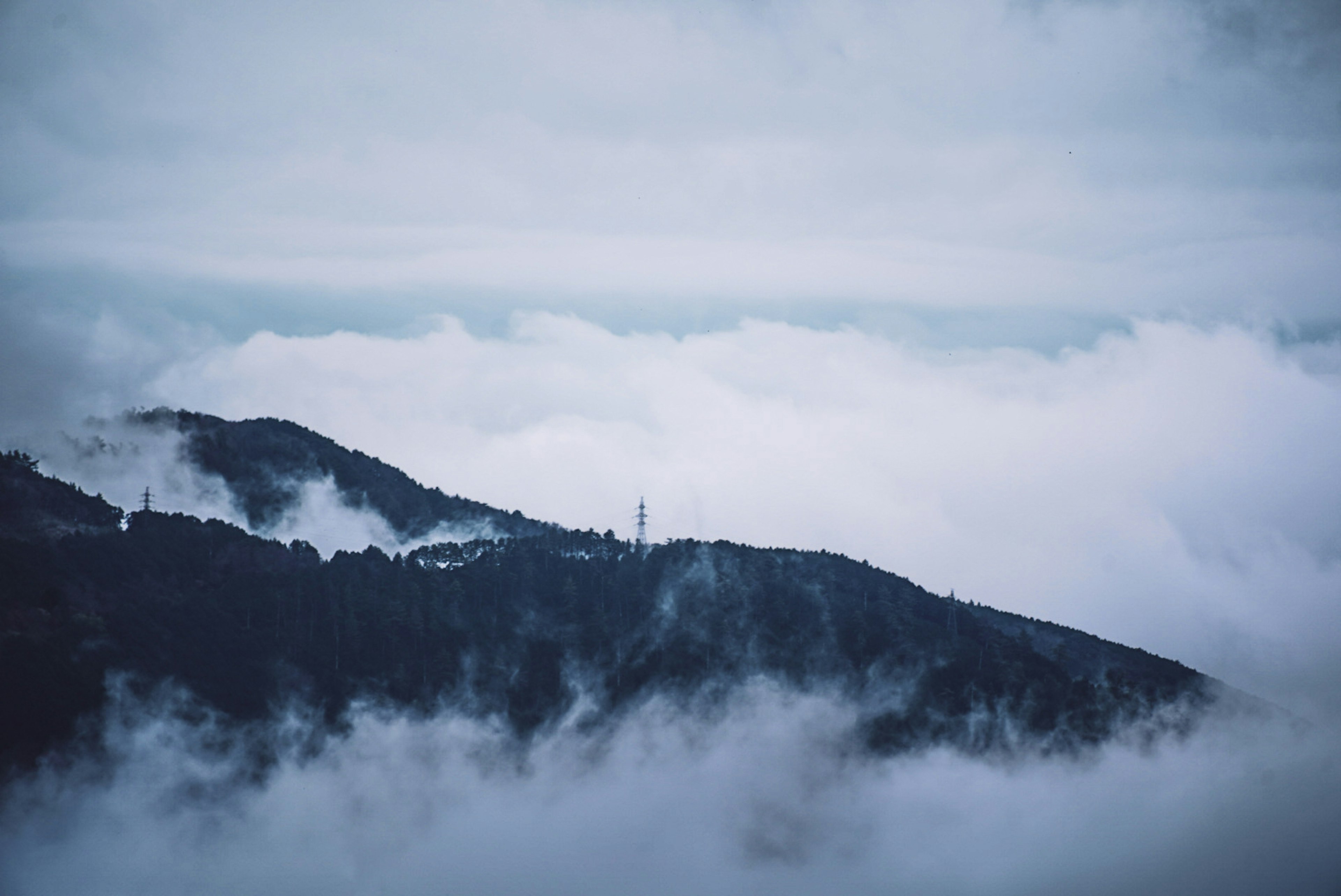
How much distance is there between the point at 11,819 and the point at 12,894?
13.3 metres

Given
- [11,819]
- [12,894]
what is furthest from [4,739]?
[12,894]

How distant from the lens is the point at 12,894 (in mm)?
198750

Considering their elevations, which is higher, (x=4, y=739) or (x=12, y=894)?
(x=4, y=739)

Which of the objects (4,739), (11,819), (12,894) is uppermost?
A: (4,739)

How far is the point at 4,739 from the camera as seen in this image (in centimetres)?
19838

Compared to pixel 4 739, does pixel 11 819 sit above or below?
below

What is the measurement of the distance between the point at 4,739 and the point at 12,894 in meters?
28.0

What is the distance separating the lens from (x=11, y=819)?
199500 millimetres

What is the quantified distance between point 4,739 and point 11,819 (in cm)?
1481

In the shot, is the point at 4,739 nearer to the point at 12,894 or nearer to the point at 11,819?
the point at 11,819
